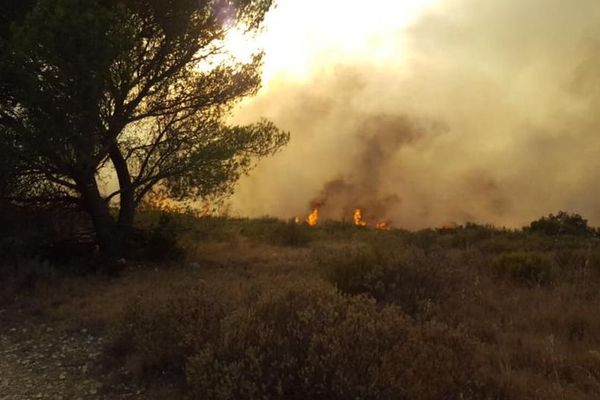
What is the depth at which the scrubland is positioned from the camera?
491 cm

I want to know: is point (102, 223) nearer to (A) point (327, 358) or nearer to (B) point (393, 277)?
(B) point (393, 277)

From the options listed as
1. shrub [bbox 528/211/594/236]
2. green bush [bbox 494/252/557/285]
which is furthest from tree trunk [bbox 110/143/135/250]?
shrub [bbox 528/211/594/236]

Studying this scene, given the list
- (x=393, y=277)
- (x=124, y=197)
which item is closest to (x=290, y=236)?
(x=124, y=197)

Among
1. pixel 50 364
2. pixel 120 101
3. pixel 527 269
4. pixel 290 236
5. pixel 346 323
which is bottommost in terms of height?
pixel 50 364

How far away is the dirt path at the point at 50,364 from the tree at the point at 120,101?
3272mm

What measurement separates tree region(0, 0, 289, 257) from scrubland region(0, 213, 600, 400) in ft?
5.53

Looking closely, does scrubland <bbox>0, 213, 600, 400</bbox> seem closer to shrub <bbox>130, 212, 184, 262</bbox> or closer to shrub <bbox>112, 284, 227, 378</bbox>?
shrub <bbox>112, 284, 227, 378</bbox>

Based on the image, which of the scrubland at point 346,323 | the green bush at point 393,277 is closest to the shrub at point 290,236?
the scrubland at point 346,323

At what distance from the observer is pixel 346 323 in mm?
5258

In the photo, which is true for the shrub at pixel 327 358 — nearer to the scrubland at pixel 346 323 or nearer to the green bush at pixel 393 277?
the scrubland at pixel 346 323

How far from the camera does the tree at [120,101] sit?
9367 mm

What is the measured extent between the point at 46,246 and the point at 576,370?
1037 centimetres

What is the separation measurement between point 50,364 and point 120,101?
5.47 m

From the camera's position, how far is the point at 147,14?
11227mm
